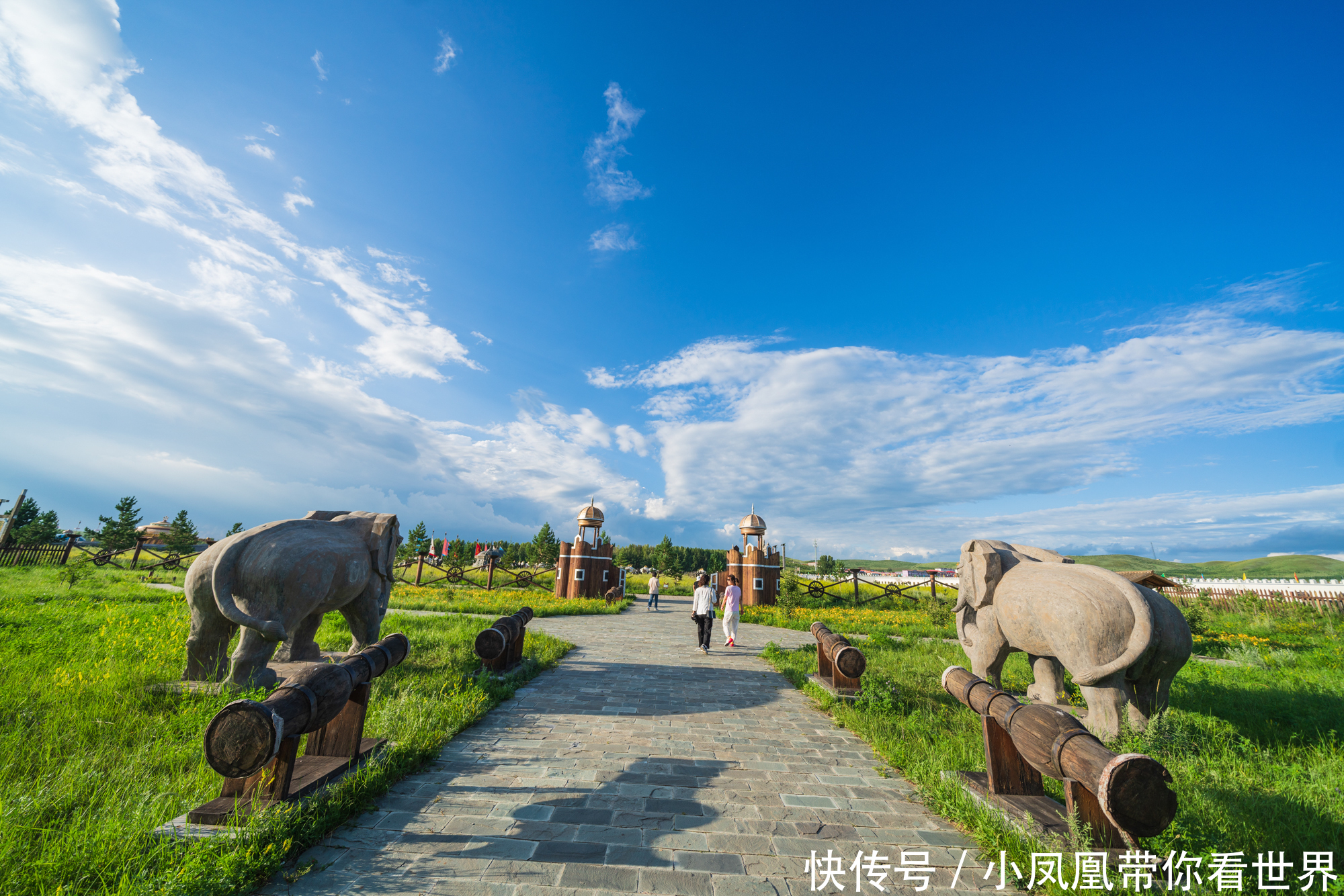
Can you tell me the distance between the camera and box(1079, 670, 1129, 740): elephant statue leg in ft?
15.5

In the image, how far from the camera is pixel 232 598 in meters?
4.95

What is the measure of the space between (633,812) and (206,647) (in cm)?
483

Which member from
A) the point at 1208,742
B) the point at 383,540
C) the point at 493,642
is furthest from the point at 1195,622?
the point at 383,540

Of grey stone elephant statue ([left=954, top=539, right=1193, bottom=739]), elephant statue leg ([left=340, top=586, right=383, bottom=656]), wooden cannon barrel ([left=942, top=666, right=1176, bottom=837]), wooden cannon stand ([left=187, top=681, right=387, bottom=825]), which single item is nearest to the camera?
wooden cannon barrel ([left=942, top=666, right=1176, bottom=837])

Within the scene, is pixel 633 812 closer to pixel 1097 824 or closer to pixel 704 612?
pixel 1097 824

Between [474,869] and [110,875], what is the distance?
5.55 ft

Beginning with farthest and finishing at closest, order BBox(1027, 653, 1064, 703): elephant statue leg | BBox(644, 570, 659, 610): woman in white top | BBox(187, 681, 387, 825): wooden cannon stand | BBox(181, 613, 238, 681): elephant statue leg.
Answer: BBox(644, 570, 659, 610): woman in white top < BBox(1027, 653, 1064, 703): elephant statue leg < BBox(181, 613, 238, 681): elephant statue leg < BBox(187, 681, 387, 825): wooden cannon stand

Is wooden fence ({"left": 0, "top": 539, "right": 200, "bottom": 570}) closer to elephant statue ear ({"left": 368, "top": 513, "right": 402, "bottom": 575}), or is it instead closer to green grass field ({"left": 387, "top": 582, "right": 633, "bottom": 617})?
green grass field ({"left": 387, "top": 582, "right": 633, "bottom": 617})

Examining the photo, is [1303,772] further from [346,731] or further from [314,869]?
[346,731]

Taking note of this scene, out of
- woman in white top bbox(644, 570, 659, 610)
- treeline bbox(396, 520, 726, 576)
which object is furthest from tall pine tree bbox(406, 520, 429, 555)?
woman in white top bbox(644, 570, 659, 610)

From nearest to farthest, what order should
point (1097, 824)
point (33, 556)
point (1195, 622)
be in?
point (1097, 824)
point (1195, 622)
point (33, 556)

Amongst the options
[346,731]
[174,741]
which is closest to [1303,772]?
[346,731]

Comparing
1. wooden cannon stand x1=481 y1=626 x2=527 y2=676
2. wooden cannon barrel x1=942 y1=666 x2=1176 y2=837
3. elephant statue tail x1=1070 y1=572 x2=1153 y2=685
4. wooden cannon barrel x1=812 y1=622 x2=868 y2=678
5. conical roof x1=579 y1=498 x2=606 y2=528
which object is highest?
conical roof x1=579 y1=498 x2=606 y2=528

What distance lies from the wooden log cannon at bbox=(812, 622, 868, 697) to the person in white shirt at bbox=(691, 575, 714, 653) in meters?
2.98
